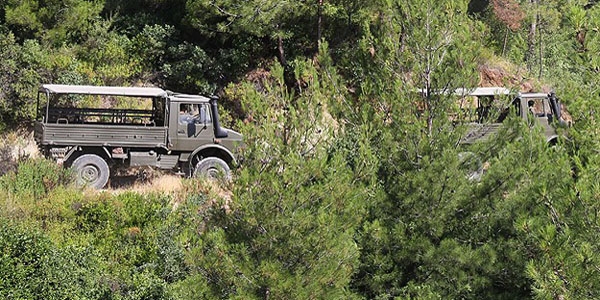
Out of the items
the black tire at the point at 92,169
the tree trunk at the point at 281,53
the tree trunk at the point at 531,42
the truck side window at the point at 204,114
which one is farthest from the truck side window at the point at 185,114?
the tree trunk at the point at 531,42

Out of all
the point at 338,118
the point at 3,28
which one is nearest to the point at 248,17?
the point at 3,28

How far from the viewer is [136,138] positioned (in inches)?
547

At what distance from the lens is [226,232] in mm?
7355

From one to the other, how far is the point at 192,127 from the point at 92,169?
2.32 meters

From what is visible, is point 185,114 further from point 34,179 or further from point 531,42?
point 531,42

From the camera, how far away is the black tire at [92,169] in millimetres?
13715

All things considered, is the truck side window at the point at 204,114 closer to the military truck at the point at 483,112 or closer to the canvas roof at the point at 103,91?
the canvas roof at the point at 103,91

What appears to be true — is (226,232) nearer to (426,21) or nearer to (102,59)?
(426,21)

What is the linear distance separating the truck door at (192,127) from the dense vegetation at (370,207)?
210 cm

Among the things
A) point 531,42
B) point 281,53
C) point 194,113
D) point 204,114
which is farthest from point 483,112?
point 531,42

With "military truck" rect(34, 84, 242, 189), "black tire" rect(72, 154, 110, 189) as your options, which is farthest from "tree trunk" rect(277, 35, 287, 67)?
"black tire" rect(72, 154, 110, 189)

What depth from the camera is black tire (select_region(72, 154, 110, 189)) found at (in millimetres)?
13715

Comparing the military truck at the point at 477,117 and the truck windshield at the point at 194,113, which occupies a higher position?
the military truck at the point at 477,117

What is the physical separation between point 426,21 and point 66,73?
13435 millimetres
